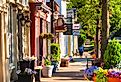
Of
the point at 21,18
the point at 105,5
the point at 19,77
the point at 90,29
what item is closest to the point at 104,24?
the point at 105,5

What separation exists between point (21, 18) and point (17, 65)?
2.28 m

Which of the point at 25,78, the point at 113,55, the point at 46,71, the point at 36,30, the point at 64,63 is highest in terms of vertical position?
the point at 36,30

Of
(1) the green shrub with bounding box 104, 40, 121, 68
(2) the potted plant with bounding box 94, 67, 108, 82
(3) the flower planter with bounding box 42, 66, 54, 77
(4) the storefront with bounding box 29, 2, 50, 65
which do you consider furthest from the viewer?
(4) the storefront with bounding box 29, 2, 50, 65

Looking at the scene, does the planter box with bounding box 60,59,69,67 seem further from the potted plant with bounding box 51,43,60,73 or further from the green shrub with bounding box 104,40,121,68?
the green shrub with bounding box 104,40,121,68

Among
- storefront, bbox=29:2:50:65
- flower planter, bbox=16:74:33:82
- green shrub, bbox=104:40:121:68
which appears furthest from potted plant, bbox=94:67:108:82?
storefront, bbox=29:2:50:65

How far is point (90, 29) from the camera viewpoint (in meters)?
46.6

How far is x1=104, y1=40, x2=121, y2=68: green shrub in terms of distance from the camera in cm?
1752

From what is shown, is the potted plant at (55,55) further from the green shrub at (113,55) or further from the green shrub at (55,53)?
the green shrub at (113,55)

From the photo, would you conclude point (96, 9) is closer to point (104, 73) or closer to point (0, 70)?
point (0, 70)

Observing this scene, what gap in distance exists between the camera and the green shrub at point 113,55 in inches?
690

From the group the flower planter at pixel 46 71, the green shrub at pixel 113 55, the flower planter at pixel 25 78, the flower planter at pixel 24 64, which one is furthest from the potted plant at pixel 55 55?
the green shrub at pixel 113 55

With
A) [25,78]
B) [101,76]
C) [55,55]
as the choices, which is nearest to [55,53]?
[55,55]

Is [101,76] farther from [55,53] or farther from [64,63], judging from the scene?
[64,63]

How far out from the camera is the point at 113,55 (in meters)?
17.7
